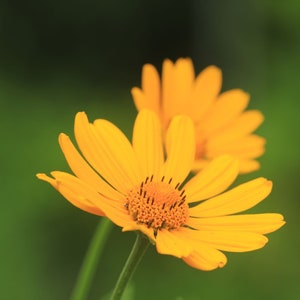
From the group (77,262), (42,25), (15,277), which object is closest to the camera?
(15,277)

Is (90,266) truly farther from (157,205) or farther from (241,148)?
(241,148)

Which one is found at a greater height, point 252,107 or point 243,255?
point 252,107

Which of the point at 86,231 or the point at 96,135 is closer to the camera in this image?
the point at 96,135

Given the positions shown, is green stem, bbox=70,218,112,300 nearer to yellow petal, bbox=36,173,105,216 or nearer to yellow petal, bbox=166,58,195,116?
yellow petal, bbox=36,173,105,216

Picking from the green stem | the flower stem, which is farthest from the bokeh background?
the flower stem

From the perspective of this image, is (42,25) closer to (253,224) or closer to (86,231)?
(86,231)

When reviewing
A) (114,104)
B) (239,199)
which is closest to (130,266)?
(239,199)

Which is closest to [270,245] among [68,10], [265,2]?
[265,2]

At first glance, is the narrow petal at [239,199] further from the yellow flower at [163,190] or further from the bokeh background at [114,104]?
the bokeh background at [114,104]
